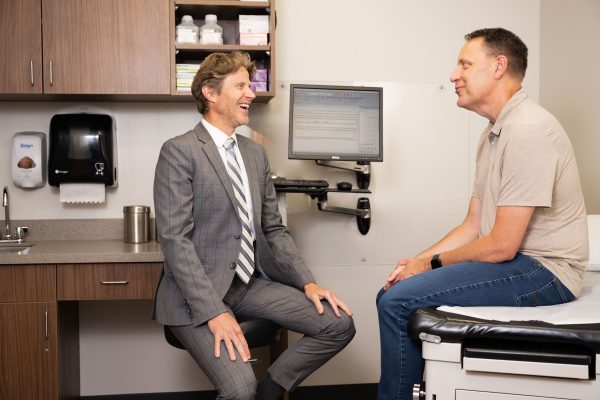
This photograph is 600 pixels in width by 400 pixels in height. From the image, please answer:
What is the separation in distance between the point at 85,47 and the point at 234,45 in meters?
0.61

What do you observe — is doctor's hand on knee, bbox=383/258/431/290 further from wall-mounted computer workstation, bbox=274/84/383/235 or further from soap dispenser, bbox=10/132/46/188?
soap dispenser, bbox=10/132/46/188

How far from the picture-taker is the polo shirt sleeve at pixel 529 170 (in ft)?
5.73

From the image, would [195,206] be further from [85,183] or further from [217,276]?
[85,183]

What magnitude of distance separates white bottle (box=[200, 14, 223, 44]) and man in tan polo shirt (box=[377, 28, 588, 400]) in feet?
3.94

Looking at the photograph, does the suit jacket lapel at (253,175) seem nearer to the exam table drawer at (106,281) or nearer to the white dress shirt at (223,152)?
the white dress shirt at (223,152)

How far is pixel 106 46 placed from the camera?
2.65 m

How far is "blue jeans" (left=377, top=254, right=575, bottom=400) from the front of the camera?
1806 mm

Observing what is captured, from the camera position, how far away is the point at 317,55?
307cm

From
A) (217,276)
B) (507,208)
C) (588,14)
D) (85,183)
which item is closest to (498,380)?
(507,208)

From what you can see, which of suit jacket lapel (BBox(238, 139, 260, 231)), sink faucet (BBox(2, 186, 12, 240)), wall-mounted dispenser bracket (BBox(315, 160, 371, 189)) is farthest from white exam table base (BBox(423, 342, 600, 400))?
sink faucet (BBox(2, 186, 12, 240))

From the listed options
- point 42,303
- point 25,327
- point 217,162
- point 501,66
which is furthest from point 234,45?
point 25,327

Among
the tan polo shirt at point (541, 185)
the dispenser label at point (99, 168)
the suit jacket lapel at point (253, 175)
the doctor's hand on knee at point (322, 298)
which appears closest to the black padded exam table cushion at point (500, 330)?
the tan polo shirt at point (541, 185)

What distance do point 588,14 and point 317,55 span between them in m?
1.20

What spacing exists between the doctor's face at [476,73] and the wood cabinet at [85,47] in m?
1.25
